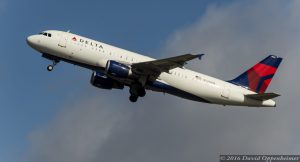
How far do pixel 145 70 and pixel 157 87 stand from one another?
2411 millimetres

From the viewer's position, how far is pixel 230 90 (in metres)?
59.1

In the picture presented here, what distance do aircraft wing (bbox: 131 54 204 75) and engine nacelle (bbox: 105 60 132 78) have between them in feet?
2.99

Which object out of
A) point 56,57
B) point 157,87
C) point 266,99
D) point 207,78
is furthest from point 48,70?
point 266,99

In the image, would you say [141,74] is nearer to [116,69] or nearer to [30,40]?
[116,69]

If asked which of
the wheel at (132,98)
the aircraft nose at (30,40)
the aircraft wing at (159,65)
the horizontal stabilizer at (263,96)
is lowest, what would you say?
the wheel at (132,98)

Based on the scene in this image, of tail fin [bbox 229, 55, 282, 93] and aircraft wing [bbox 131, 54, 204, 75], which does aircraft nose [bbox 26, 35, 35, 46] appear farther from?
tail fin [bbox 229, 55, 282, 93]

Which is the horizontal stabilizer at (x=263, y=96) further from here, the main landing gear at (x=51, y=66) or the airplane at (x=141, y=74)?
the main landing gear at (x=51, y=66)

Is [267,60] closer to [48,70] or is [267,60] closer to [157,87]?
[157,87]

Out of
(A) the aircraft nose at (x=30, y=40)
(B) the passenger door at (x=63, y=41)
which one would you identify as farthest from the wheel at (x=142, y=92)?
(A) the aircraft nose at (x=30, y=40)

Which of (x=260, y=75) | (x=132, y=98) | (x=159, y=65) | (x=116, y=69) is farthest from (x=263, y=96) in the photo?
(x=116, y=69)

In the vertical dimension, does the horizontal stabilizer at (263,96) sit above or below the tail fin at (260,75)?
below

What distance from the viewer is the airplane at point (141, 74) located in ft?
180

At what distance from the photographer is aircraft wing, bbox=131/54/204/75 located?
175ft

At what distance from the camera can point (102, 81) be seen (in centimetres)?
5938
